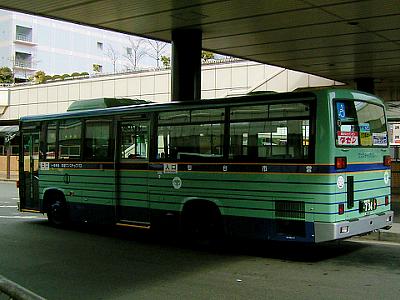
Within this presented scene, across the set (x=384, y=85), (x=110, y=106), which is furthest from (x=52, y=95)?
(x=110, y=106)

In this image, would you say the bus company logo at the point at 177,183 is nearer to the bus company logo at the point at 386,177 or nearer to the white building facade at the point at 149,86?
the bus company logo at the point at 386,177

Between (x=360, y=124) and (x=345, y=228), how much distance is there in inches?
73.7

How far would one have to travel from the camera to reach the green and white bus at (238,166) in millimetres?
8734

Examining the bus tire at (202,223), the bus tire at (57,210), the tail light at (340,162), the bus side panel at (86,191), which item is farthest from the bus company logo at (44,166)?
the tail light at (340,162)

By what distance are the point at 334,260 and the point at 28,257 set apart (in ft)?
17.3

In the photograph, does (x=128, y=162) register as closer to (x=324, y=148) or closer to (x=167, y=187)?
(x=167, y=187)

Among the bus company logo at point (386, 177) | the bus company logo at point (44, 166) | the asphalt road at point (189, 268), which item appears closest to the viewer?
the asphalt road at point (189, 268)

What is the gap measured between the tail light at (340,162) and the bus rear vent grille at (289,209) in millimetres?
834

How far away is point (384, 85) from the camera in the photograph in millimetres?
22328

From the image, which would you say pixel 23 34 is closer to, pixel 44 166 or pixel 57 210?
pixel 44 166

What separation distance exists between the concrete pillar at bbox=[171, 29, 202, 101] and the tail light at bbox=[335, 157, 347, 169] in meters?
5.67

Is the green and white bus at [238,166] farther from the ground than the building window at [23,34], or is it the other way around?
the building window at [23,34]

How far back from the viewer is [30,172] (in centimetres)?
1386

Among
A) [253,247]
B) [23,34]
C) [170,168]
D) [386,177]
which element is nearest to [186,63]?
[170,168]
